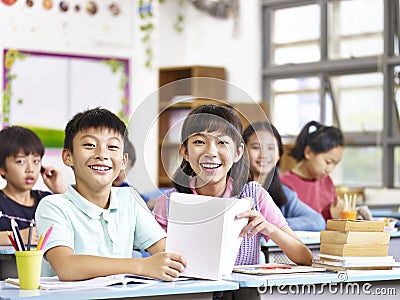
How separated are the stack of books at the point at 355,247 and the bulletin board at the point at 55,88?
4631mm

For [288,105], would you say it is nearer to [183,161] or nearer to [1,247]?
[1,247]

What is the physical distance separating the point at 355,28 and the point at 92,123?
486 cm

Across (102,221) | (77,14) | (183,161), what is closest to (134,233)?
(102,221)

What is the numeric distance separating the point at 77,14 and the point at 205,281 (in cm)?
538

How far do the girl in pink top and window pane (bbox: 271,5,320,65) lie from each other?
2.60 meters

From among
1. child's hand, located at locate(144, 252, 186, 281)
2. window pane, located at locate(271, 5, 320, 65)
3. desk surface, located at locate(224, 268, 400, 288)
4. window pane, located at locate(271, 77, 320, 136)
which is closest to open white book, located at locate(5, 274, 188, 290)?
child's hand, located at locate(144, 252, 186, 281)

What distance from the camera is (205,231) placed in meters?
2.28

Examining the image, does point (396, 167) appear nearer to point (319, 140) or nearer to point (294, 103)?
point (294, 103)

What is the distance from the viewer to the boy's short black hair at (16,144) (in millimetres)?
3754

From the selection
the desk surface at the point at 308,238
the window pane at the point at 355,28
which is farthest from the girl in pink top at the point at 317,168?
the window pane at the point at 355,28

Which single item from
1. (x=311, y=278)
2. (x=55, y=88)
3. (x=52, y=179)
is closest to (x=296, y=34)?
(x=55, y=88)

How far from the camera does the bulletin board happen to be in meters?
6.96

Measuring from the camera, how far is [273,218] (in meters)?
2.62

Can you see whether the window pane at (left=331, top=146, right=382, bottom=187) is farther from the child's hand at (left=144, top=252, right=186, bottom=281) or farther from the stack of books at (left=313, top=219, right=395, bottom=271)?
the child's hand at (left=144, top=252, right=186, bottom=281)
